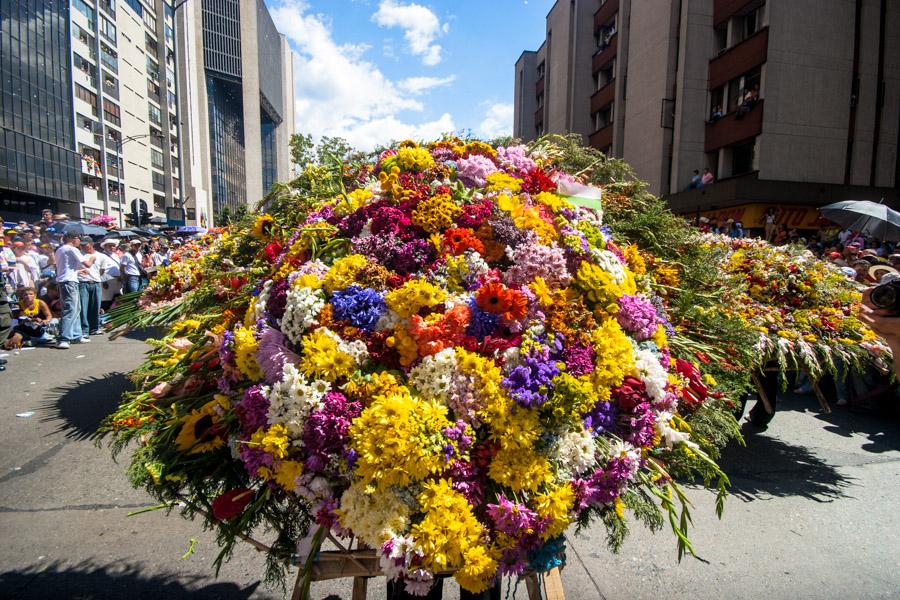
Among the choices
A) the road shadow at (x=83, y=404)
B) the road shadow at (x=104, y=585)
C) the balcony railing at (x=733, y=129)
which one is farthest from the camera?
the balcony railing at (x=733, y=129)

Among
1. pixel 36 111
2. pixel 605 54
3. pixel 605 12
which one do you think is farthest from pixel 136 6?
pixel 605 54

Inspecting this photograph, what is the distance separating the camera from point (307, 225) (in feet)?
7.58

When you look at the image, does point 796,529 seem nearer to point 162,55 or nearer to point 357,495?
point 357,495

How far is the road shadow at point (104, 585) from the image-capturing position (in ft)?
8.92

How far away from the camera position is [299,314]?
1.79 metres

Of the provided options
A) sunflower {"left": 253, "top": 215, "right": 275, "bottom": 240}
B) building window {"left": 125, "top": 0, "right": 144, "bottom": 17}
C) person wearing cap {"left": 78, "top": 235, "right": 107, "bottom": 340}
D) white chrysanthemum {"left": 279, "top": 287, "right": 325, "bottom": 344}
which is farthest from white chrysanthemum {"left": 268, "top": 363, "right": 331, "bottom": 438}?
building window {"left": 125, "top": 0, "right": 144, "bottom": 17}

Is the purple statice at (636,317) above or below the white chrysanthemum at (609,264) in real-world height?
below

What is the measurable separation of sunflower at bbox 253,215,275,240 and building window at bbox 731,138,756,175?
19307 mm

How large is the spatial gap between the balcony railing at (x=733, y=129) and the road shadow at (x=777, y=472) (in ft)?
51.0

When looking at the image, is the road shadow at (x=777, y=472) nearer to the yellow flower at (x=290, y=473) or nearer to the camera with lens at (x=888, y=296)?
the camera with lens at (x=888, y=296)

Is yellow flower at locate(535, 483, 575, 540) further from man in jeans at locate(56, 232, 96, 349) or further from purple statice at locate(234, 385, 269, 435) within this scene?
man in jeans at locate(56, 232, 96, 349)

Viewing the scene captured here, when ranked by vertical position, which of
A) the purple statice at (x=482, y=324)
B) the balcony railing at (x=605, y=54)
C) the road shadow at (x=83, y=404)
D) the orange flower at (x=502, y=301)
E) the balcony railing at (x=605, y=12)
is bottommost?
the road shadow at (x=83, y=404)

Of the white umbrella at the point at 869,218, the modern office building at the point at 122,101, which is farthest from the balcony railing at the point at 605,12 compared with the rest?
the modern office building at the point at 122,101

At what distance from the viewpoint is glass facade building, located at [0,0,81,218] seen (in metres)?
29.1
